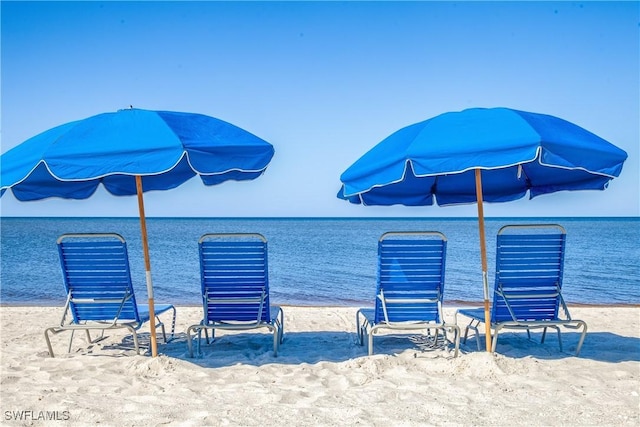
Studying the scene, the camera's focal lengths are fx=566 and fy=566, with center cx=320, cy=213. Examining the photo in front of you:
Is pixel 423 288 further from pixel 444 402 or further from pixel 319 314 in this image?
pixel 319 314

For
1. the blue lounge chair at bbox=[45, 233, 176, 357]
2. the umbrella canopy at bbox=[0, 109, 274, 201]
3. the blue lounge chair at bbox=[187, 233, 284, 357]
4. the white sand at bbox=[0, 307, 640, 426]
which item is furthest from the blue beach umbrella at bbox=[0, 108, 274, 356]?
the white sand at bbox=[0, 307, 640, 426]

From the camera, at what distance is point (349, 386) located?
4.16 metres

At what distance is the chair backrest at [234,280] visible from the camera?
503cm

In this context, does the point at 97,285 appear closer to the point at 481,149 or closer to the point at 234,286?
the point at 234,286

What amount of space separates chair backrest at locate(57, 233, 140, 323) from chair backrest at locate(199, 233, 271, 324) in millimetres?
678

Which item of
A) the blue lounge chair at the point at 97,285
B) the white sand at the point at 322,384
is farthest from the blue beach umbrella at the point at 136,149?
the white sand at the point at 322,384

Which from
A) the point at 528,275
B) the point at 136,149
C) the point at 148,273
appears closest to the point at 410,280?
the point at 528,275

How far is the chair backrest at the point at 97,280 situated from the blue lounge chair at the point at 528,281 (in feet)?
10.5

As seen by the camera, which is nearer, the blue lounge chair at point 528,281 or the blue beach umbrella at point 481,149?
the blue beach umbrella at point 481,149

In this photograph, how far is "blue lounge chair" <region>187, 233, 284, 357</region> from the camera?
5027 mm

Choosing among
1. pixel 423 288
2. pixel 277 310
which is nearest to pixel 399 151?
pixel 423 288

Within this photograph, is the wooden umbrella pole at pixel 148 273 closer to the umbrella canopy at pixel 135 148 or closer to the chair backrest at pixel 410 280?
the umbrella canopy at pixel 135 148

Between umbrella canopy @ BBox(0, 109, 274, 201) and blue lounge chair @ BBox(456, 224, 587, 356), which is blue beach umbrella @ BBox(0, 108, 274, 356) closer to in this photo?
umbrella canopy @ BBox(0, 109, 274, 201)

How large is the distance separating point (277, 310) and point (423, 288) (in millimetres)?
1489
